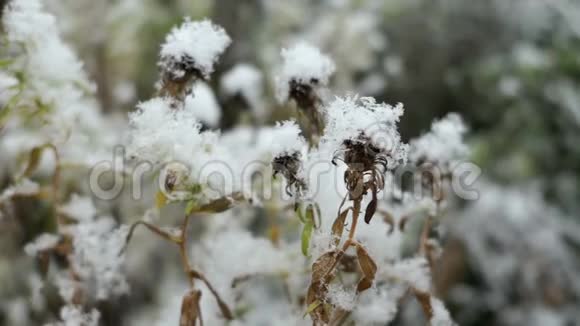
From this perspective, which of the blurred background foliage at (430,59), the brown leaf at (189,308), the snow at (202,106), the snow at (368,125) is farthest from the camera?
the blurred background foliage at (430,59)

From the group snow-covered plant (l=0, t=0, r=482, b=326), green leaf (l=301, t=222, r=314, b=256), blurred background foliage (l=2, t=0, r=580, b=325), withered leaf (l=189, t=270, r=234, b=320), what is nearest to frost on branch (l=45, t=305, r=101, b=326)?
snow-covered plant (l=0, t=0, r=482, b=326)

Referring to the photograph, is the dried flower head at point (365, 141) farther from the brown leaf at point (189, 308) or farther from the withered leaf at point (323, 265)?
the brown leaf at point (189, 308)

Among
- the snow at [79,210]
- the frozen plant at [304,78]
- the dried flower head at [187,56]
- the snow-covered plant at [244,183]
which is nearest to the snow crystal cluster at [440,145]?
the snow-covered plant at [244,183]

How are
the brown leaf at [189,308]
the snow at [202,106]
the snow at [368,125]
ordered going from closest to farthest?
1. the snow at [368,125]
2. the brown leaf at [189,308]
3. the snow at [202,106]

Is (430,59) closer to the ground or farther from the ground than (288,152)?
farther from the ground

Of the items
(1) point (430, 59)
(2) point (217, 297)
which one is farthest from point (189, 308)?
(1) point (430, 59)

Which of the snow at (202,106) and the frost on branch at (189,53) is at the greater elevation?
the snow at (202,106)

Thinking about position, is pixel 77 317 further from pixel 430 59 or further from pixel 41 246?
pixel 430 59
